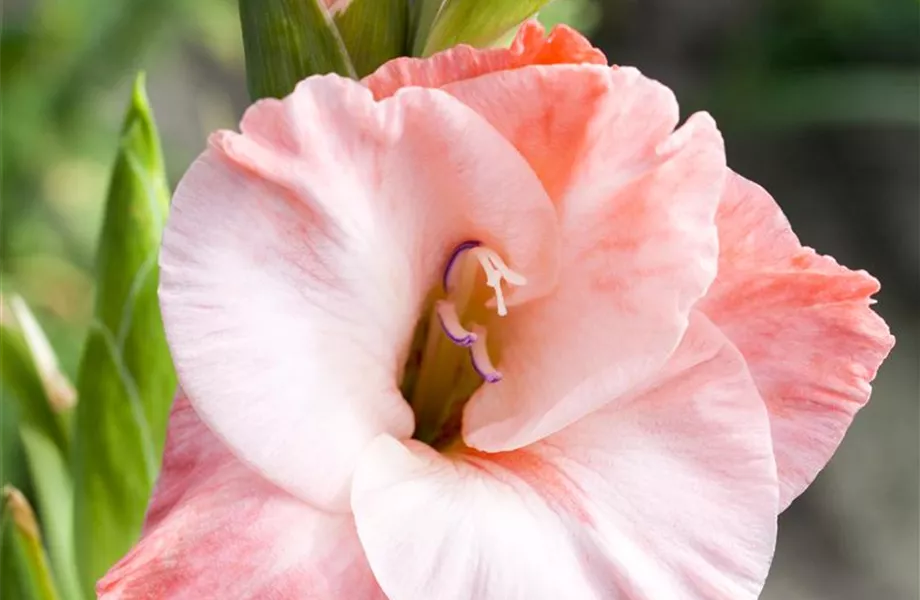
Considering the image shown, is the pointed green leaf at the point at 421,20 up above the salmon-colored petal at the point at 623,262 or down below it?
above

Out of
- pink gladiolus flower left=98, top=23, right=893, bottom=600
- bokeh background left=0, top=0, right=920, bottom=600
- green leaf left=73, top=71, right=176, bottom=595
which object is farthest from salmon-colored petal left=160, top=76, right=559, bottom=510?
bokeh background left=0, top=0, right=920, bottom=600

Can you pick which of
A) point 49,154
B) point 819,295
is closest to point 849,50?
point 49,154

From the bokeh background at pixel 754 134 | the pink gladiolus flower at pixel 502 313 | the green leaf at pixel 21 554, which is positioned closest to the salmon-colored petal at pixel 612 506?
the pink gladiolus flower at pixel 502 313

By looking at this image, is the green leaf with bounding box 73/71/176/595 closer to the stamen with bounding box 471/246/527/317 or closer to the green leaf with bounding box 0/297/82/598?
the green leaf with bounding box 0/297/82/598

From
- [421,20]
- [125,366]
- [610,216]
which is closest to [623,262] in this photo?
[610,216]

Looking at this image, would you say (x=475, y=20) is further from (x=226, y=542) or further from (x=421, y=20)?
(x=226, y=542)

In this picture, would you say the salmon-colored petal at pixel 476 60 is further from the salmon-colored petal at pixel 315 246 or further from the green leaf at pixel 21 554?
the green leaf at pixel 21 554
